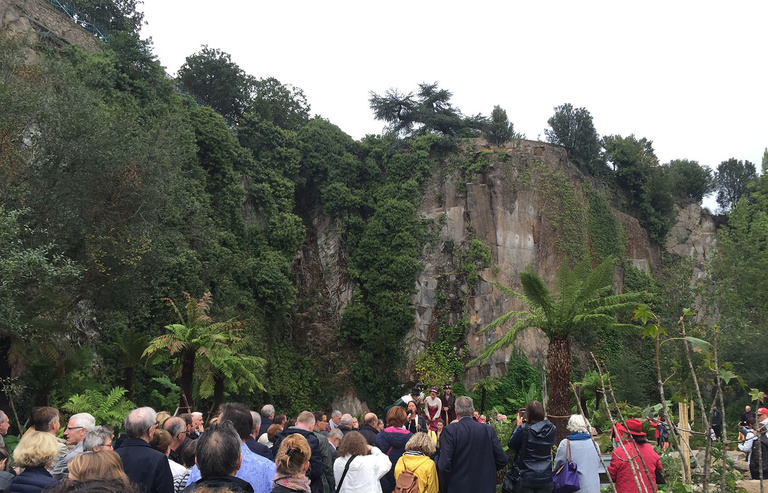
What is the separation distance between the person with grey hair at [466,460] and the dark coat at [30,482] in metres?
3.29

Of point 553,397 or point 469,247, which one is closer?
point 553,397

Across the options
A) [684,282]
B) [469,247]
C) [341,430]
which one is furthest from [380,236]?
[341,430]

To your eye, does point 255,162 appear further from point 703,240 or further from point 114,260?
point 703,240

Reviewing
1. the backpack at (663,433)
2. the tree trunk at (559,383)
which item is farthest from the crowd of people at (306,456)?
the backpack at (663,433)

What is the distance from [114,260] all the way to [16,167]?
269 cm

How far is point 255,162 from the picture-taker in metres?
25.0

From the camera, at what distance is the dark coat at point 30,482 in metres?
3.69

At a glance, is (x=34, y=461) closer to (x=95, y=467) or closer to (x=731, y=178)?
(x=95, y=467)

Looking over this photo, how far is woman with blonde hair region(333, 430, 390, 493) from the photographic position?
500cm

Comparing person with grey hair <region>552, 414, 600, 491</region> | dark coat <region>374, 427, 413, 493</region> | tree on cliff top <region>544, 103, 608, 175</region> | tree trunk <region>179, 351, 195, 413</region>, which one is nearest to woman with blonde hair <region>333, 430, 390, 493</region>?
dark coat <region>374, 427, 413, 493</region>

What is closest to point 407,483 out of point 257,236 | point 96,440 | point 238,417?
point 238,417

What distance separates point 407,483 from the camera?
5250mm

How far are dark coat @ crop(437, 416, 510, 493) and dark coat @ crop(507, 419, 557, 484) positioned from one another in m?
0.53

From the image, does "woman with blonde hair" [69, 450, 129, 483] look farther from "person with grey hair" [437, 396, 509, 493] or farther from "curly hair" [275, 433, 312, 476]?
"person with grey hair" [437, 396, 509, 493]
